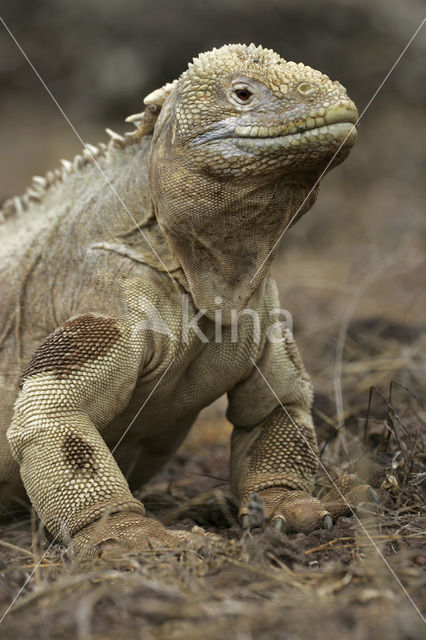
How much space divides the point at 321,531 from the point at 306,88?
249cm

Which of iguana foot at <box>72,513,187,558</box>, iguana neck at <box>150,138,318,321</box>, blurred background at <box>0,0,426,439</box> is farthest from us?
blurred background at <box>0,0,426,439</box>

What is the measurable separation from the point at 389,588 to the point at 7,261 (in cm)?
365

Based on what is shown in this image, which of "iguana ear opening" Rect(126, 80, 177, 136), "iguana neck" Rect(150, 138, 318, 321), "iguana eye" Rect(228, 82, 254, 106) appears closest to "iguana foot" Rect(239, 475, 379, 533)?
"iguana neck" Rect(150, 138, 318, 321)

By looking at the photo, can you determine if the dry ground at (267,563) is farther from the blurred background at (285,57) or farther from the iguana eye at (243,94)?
the blurred background at (285,57)

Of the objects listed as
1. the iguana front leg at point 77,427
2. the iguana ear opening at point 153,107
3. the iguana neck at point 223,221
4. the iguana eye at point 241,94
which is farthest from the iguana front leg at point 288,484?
the iguana eye at point 241,94

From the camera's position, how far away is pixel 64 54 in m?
20.5

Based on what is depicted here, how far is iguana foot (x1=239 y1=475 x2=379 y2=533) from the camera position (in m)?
5.02

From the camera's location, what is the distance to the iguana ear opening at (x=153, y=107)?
17.9 ft

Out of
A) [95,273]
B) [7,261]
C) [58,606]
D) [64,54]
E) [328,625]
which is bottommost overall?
[328,625]

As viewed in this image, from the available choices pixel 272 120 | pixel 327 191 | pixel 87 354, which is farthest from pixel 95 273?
pixel 327 191

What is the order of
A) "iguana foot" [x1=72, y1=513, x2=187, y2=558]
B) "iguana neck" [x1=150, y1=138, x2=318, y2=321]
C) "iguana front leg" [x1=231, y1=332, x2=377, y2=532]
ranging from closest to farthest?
1. "iguana foot" [x1=72, y1=513, x2=187, y2=558]
2. "iguana neck" [x1=150, y1=138, x2=318, y2=321]
3. "iguana front leg" [x1=231, y1=332, x2=377, y2=532]

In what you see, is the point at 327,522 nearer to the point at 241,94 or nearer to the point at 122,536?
the point at 122,536

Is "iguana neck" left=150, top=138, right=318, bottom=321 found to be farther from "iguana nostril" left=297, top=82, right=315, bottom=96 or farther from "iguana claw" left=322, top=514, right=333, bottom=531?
"iguana claw" left=322, top=514, right=333, bottom=531

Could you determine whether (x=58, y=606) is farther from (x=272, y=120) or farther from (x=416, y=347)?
(x=416, y=347)
